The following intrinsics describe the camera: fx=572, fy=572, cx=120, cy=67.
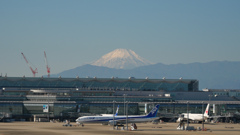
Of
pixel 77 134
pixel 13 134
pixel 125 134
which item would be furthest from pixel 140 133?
pixel 13 134

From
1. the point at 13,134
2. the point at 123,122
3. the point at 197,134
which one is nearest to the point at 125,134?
the point at 197,134

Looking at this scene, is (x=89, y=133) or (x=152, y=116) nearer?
(x=89, y=133)

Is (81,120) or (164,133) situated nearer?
(164,133)

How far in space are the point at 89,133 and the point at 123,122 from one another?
116 ft

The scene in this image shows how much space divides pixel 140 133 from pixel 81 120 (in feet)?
138

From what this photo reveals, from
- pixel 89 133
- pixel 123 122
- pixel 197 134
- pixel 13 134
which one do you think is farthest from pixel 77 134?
pixel 123 122

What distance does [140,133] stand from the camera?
145 m

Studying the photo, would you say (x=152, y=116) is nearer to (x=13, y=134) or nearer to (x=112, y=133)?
(x=112, y=133)

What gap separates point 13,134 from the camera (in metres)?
139

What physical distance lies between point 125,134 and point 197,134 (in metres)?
17.8

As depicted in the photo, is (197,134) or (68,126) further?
(68,126)

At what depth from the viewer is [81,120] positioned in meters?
184

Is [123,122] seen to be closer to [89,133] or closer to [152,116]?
[152,116]

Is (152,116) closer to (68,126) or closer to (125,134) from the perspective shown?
(68,126)
